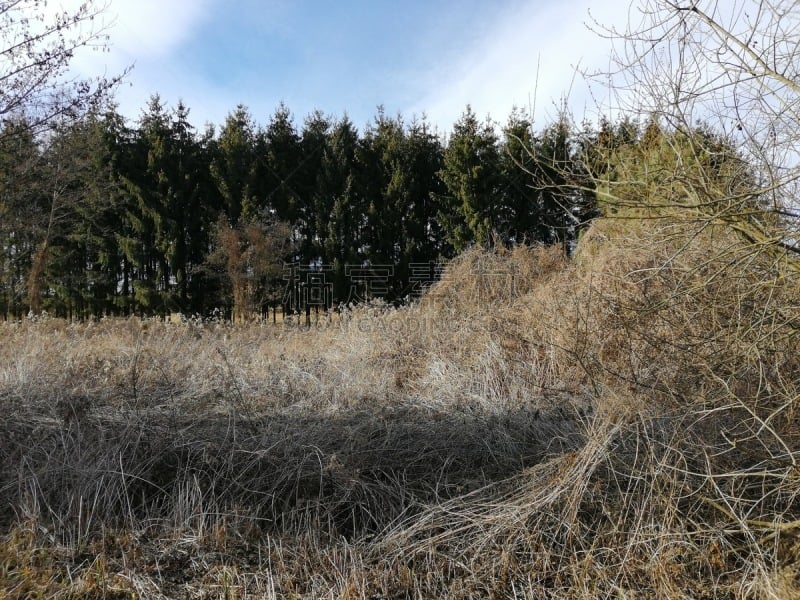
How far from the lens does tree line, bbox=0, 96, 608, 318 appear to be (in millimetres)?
13938

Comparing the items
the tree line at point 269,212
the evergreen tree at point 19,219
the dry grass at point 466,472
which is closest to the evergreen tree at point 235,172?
the tree line at point 269,212

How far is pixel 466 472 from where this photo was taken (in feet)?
9.51

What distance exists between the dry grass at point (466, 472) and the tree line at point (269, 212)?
9786 mm

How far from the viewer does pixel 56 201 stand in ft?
40.7

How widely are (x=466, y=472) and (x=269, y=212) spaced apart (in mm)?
12988

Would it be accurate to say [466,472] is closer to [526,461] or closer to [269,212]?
[526,461]

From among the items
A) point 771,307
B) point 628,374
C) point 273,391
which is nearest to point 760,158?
point 771,307

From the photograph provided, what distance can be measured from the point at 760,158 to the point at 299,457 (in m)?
2.75

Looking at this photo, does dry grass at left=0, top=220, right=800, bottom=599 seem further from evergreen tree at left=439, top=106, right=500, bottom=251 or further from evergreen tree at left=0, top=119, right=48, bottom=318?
evergreen tree at left=439, top=106, right=500, bottom=251

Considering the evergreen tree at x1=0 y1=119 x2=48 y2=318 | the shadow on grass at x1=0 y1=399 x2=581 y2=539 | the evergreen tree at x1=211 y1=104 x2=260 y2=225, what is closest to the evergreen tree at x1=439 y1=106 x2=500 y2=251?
the evergreen tree at x1=211 y1=104 x2=260 y2=225

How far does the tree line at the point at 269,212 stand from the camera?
13938mm

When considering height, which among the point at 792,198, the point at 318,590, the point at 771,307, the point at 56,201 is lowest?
the point at 318,590

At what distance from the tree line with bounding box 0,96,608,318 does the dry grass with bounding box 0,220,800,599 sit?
979 cm

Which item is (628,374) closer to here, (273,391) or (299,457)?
(299,457)
